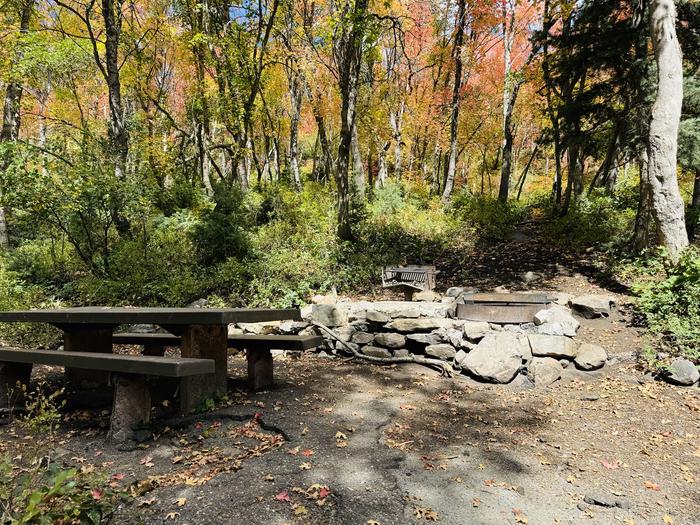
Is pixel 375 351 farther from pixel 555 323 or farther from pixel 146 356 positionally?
pixel 146 356

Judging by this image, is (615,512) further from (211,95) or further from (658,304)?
(211,95)

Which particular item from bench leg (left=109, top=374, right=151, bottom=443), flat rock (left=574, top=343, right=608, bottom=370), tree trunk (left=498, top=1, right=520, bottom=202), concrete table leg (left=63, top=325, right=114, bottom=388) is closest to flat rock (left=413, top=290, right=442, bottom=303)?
flat rock (left=574, top=343, right=608, bottom=370)

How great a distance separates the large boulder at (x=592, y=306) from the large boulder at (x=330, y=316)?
141 inches

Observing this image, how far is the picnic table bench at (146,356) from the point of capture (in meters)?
3.12

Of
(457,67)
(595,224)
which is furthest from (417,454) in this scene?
(457,67)

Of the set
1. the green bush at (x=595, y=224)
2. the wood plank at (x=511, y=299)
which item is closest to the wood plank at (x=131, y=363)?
the wood plank at (x=511, y=299)

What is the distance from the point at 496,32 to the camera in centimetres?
1692

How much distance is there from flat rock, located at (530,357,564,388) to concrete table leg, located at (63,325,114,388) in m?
4.88

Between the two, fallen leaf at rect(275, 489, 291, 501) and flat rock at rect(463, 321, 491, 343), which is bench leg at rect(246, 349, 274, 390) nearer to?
fallen leaf at rect(275, 489, 291, 501)

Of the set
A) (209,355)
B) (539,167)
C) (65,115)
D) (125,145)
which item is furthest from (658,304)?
(539,167)

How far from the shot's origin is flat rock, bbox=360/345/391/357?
6.06m

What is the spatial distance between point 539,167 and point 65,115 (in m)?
30.9

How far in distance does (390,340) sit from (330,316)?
3.44ft

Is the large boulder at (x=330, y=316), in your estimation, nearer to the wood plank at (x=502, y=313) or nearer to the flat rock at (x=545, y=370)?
the wood plank at (x=502, y=313)
